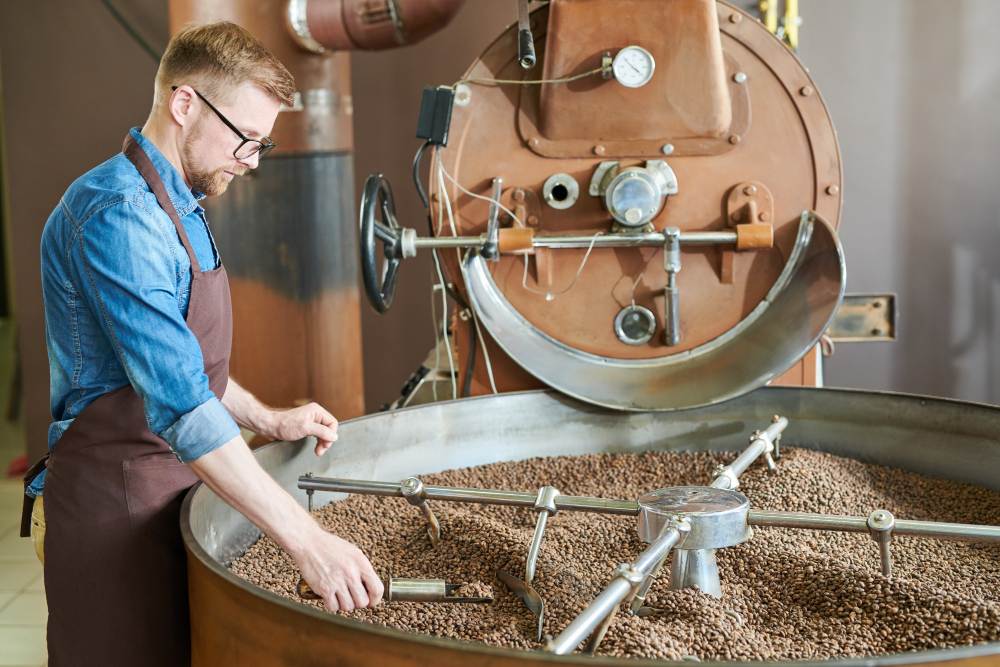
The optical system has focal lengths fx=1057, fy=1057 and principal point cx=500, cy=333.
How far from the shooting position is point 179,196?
1363mm

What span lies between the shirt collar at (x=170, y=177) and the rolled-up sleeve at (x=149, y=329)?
0.10m

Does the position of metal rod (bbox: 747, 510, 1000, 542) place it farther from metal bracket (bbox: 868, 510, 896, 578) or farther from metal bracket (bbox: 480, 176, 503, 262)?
metal bracket (bbox: 480, 176, 503, 262)

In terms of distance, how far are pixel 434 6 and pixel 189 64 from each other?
1.15 metres

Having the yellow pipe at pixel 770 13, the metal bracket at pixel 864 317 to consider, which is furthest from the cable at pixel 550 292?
the yellow pipe at pixel 770 13

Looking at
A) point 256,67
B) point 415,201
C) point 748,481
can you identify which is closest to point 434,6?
point 415,201

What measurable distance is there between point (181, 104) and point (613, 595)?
795 millimetres

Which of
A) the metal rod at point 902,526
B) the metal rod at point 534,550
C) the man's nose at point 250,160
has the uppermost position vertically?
the man's nose at point 250,160

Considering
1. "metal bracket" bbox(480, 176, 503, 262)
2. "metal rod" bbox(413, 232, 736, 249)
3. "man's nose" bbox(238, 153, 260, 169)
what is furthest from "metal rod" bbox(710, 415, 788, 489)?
"man's nose" bbox(238, 153, 260, 169)

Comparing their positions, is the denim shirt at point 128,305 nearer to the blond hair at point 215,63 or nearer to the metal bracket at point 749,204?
the blond hair at point 215,63

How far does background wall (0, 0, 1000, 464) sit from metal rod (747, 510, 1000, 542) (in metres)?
1.75

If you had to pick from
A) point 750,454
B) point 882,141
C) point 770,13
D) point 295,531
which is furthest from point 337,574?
point 882,141

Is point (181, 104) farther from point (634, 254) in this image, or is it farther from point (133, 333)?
point (634, 254)

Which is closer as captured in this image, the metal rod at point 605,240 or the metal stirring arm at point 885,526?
the metal stirring arm at point 885,526

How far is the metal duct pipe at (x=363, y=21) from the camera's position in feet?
7.71
